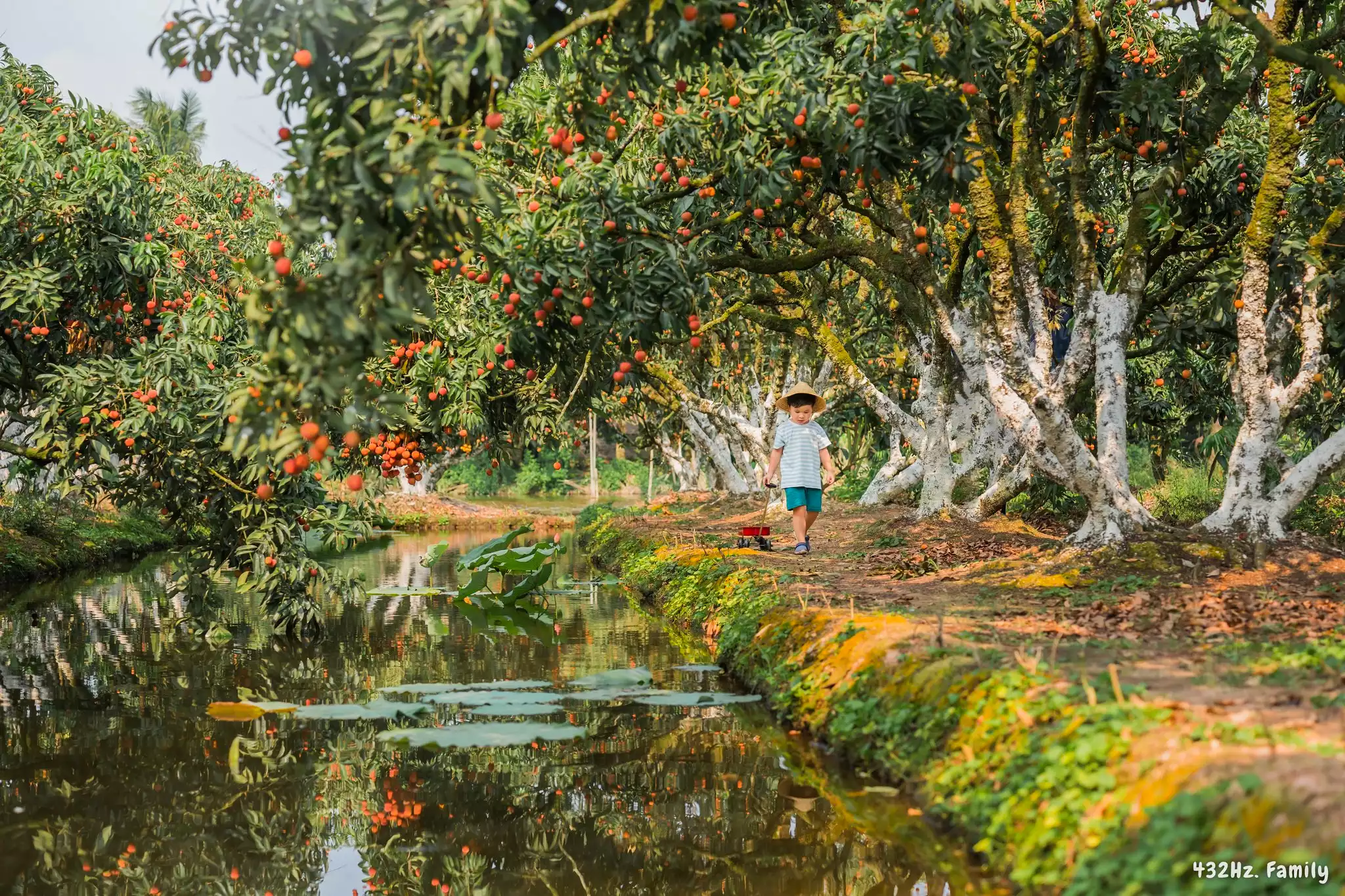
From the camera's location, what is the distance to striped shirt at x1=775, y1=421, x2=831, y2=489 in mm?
13938

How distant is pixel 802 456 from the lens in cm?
1394

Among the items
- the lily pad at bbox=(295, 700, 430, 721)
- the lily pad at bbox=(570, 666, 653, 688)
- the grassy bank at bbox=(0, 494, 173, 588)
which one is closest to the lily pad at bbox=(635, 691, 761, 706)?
the lily pad at bbox=(570, 666, 653, 688)

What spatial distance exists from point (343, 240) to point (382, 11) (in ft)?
3.81

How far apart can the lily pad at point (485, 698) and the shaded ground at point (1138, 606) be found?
94.9 inches

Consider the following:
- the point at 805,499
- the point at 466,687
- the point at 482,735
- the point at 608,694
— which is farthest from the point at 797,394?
the point at 482,735

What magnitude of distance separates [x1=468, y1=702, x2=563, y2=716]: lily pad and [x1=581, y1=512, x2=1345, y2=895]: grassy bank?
174cm

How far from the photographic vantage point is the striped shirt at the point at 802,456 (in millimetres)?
13938

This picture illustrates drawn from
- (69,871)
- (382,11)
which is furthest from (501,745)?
(382,11)

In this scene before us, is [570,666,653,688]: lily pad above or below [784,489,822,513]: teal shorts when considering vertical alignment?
below

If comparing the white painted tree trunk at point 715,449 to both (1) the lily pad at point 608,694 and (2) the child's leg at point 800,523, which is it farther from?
(1) the lily pad at point 608,694

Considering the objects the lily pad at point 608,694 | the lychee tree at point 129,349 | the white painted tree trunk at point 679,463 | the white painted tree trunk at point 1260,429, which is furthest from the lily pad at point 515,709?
the white painted tree trunk at point 679,463

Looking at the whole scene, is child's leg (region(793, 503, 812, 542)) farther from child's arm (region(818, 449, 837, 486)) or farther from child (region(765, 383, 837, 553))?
child's arm (region(818, 449, 837, 486))

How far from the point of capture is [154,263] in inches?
512

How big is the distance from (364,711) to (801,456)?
6604mm
